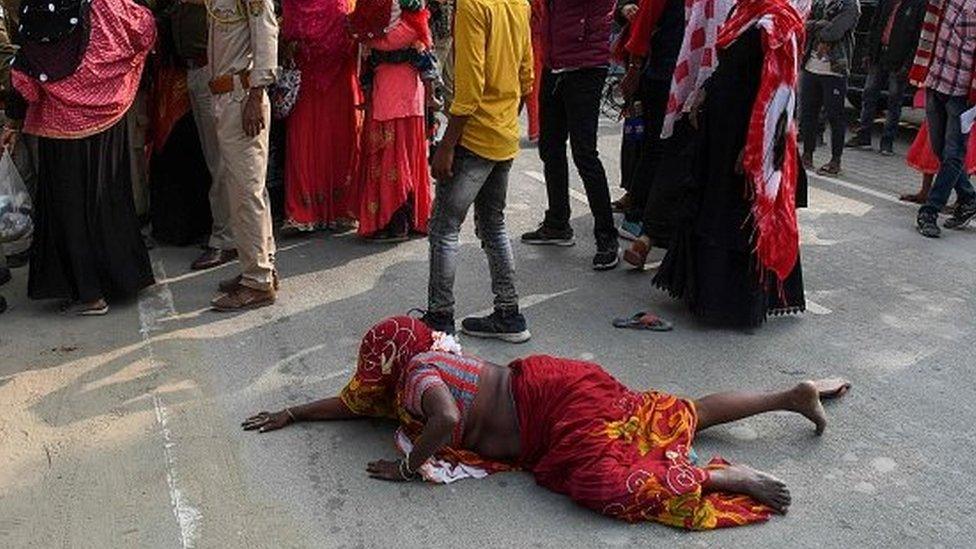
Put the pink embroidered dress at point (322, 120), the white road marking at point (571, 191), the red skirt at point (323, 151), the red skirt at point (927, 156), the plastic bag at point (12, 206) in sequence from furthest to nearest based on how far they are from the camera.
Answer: the white road marking at point (571, 191) → the red skirt at point (927, 156) → the red skirt at point (323, 151) → the pink embroidered dress at point (322, 120) → the plastic bag at point (12, 206)

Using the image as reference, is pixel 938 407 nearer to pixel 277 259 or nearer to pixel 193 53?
pixel 277 259

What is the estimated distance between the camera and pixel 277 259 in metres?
5.44

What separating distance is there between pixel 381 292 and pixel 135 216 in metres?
1.27

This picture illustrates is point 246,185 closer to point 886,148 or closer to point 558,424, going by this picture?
point 558,424

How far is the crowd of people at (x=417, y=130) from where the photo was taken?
166 inches

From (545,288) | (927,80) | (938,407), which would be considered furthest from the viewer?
(927,80)

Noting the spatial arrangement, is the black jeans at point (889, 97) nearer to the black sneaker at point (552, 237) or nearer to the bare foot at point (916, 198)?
the bare foot at point (916, 198)

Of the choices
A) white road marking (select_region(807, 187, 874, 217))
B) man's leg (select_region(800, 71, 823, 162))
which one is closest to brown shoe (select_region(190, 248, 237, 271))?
white road marking (select_region(807, 187, 874, 217))

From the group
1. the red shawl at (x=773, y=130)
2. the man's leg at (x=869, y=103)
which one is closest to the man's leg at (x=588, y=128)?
the red shawl at (x=773, y=130)

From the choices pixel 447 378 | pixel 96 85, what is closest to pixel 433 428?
pixel 447 378

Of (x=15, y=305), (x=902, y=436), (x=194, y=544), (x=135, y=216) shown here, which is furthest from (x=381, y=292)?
(x=902, y=436)

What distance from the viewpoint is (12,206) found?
4641mm

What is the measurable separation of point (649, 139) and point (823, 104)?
3352 mm

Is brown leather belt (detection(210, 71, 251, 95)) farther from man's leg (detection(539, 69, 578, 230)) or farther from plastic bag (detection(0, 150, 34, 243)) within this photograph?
man's leg (detection(539, 69, 578, 230))
